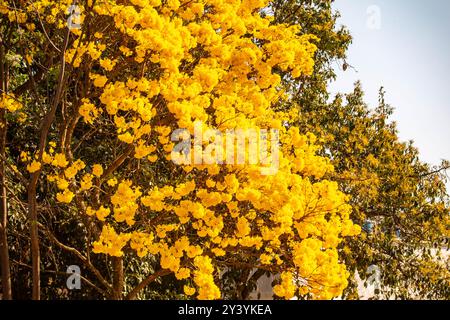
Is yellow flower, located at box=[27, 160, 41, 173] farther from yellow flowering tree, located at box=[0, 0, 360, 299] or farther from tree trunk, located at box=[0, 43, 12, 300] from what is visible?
tree trunk, located at box=[0, 43, 12, 300]

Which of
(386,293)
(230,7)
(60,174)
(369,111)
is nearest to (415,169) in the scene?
(369,111)

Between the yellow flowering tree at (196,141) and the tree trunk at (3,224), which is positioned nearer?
the yellow flowering tree at (196,141)

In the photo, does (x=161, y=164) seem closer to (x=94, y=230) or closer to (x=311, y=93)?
(x=94, y=230)

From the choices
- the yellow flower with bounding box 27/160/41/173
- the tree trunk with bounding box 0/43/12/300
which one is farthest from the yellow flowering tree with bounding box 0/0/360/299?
A: the tree trunk with bounding box 0/43/12/300

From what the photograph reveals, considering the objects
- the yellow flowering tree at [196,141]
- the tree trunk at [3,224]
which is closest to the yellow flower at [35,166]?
the yellow flowering tree at [196,141]

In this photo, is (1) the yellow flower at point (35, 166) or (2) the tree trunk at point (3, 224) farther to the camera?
(2) the tree trunk at point (3, 224)

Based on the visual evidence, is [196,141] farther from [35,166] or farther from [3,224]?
[3,224]

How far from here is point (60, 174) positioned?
5656 millimetres

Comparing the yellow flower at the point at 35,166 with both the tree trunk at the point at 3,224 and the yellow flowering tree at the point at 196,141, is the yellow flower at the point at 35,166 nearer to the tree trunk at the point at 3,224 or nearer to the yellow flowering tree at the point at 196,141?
the yellow flowering tree at the point at 196,141

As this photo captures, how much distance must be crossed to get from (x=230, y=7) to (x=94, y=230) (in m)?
2.95

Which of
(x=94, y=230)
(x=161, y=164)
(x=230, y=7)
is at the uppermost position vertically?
(x=230, y=7)

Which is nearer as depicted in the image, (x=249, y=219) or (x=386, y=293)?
(x=249, y=219)

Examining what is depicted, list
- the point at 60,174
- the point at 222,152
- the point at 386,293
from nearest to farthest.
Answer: the point at 222,152
the point at 60,174
the point at 386,293

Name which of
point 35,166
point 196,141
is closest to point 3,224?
point 35,166
